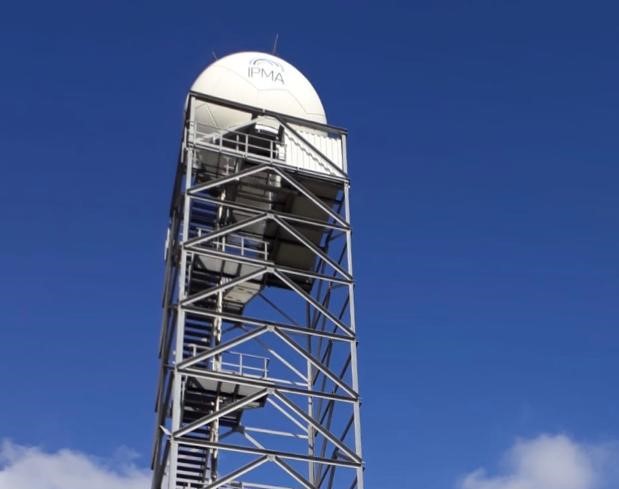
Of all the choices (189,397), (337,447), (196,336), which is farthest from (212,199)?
(337,447)

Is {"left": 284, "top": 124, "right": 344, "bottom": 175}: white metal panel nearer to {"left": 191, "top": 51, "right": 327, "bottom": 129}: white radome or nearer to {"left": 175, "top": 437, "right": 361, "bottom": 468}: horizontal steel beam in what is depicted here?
{"left": 191, "top": 51, "right": 327, "bottom": 129}: white radome

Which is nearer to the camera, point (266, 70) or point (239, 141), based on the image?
point (239, 141)

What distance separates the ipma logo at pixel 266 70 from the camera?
1266 inches

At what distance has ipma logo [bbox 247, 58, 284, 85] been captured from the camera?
32.2 metres

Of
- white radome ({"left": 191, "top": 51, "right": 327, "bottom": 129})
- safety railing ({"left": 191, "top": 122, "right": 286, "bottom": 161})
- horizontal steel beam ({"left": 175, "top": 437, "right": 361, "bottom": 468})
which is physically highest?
white radome ({"left": 191, "top": 51, "right": 327, "bottom": 129})

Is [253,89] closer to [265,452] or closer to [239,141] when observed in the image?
[239,141]

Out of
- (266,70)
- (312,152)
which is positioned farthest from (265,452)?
(266,70)

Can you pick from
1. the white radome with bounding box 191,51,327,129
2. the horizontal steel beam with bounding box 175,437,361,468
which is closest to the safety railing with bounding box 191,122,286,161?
the white radome with bounding box 191,51,327,129

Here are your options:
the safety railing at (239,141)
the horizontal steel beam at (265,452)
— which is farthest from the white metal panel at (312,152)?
the horizontal steel beam at (265,452)

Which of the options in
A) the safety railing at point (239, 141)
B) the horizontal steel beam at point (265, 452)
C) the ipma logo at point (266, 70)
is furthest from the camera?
the ipma logo at point (266, 70)

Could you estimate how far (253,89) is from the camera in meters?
31.6

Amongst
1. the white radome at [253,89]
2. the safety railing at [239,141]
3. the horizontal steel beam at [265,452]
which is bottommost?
the horizontal steel beam at [265,452]

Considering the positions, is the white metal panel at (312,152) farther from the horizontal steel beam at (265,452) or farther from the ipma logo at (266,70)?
the horizontal steel beam at (265,452)

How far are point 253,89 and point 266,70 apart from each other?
123 centimetres
